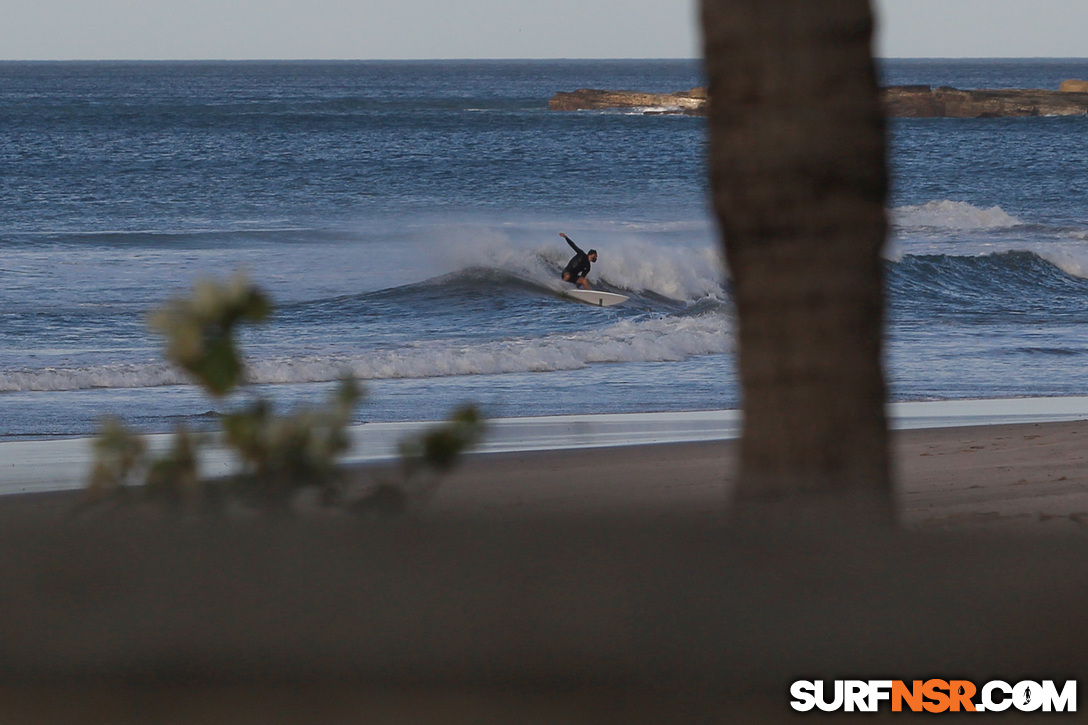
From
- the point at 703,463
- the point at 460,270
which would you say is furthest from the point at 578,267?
the point at 703,463

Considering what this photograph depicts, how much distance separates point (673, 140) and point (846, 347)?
200ft

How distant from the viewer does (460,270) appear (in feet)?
71.0

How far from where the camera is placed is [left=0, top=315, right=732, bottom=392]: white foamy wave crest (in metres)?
11.2

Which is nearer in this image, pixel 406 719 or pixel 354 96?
pixel 406 719

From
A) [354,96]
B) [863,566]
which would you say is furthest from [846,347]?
[354,96]

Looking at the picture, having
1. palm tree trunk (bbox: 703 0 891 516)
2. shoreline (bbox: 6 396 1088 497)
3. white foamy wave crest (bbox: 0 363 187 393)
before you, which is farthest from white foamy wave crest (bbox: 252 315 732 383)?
palm tree trunk (bbox: 703 0 891 516)

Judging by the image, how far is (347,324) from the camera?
647 inches

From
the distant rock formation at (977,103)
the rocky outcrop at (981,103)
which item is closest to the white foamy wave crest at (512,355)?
the distant rock formation at (977,103)

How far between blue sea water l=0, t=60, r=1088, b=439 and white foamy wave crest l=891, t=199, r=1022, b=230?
10 cm

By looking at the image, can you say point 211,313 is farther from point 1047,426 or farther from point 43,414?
point 43,414

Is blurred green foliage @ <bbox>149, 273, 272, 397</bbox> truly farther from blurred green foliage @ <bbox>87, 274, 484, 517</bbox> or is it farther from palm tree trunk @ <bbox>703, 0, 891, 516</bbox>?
palm tree trunk @ <bbox>703, 0, 891, 516</bbox>

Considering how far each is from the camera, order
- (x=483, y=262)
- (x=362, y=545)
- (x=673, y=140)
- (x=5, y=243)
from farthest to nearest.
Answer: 1. (x=673, y=140)
2. (x=5, y=243)
3. (x=483, y=262)
4. (x=362, y=545)

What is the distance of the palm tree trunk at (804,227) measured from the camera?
2.49 meters

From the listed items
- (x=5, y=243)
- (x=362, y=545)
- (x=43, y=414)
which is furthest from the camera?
(x=5, y=243)
